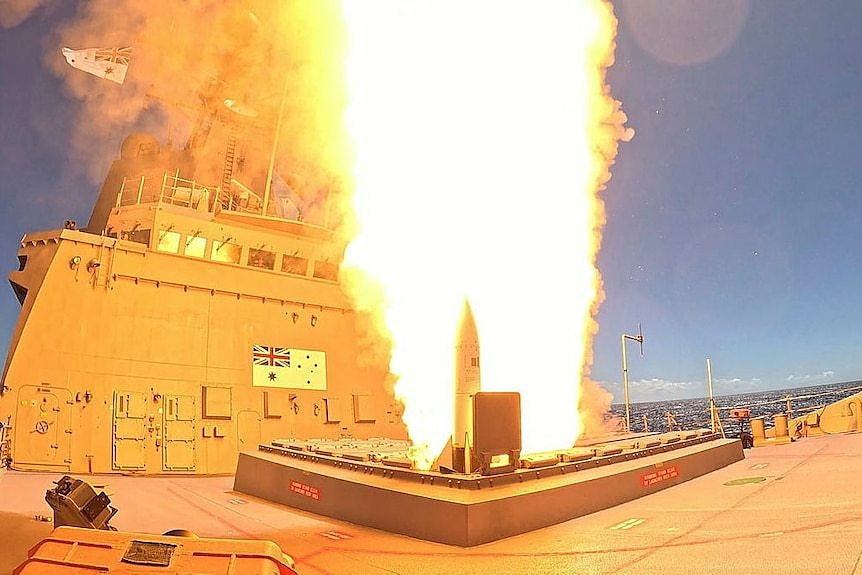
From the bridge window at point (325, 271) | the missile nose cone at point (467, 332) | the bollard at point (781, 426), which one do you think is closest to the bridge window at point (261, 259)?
the bridge window at point (325, 271)

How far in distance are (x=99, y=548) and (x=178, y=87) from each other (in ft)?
69.2

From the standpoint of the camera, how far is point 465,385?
960 centimetres

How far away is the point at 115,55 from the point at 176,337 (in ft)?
33.3

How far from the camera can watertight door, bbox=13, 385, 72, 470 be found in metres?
14.5

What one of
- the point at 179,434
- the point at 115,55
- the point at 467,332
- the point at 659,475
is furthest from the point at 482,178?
the point at 115,55

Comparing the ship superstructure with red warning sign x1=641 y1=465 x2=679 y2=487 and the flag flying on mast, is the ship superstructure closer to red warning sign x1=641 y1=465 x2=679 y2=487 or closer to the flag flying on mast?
the flag flying on mast

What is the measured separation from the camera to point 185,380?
17266mm

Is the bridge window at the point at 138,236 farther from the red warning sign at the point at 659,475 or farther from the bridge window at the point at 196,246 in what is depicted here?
the red warning sign at the point at 659,475

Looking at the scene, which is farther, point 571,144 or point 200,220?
point 200,220

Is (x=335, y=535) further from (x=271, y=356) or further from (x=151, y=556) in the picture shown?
(x=271, y=356)

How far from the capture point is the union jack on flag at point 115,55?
65.0 ft

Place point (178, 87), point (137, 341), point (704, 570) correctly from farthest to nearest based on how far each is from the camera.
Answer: point (178, 87) → point (137, 341) → point (704, 570)

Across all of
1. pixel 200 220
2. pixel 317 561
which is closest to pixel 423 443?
pixel 317 561

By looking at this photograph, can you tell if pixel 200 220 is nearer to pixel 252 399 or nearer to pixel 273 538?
pixel 252 399
